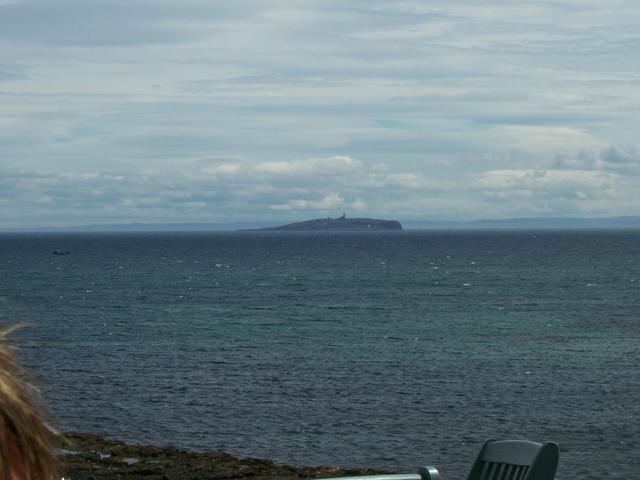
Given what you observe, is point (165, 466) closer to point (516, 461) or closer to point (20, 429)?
point (516, 461)

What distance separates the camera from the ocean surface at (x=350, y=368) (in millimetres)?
29188

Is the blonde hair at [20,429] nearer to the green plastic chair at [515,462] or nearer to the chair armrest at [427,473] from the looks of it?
the green plastic chair at [515,462]

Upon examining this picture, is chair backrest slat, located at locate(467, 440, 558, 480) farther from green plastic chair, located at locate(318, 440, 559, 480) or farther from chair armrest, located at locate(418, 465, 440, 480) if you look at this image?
chair armrest, located at locate(418, 465, 440, 480)

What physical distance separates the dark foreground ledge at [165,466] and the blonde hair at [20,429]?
1891cm

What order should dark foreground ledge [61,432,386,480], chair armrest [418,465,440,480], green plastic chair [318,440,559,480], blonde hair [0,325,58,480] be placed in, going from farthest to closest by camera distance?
dark foreground ledge [61,432,386,480] → chair armrest [418,465,440,480] → green plastic chair [318,440,559,480] → blonde hair [0,325,58,480]

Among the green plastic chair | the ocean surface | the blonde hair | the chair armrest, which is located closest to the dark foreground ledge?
the ocean surface

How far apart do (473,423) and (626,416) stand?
5031 millimetres

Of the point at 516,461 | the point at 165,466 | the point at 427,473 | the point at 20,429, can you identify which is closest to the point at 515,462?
the point at 516,461

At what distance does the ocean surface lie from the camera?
29.2m

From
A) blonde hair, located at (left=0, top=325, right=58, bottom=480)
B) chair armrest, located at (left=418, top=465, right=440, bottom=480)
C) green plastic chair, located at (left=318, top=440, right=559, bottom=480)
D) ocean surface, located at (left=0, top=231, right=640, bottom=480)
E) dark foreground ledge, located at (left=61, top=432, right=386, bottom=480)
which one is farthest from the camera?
ocean surface, located at (left=0, top=231, right=640, bottom=480)

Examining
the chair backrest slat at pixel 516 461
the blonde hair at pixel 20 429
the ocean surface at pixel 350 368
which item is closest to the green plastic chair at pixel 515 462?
the chair backrest slat at pixel 516 461

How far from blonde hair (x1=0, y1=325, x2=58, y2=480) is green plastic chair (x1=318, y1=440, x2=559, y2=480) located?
429 cm

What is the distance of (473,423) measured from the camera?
32.0 metres

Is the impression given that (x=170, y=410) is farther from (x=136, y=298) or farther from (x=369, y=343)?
(x=136, y=298)
